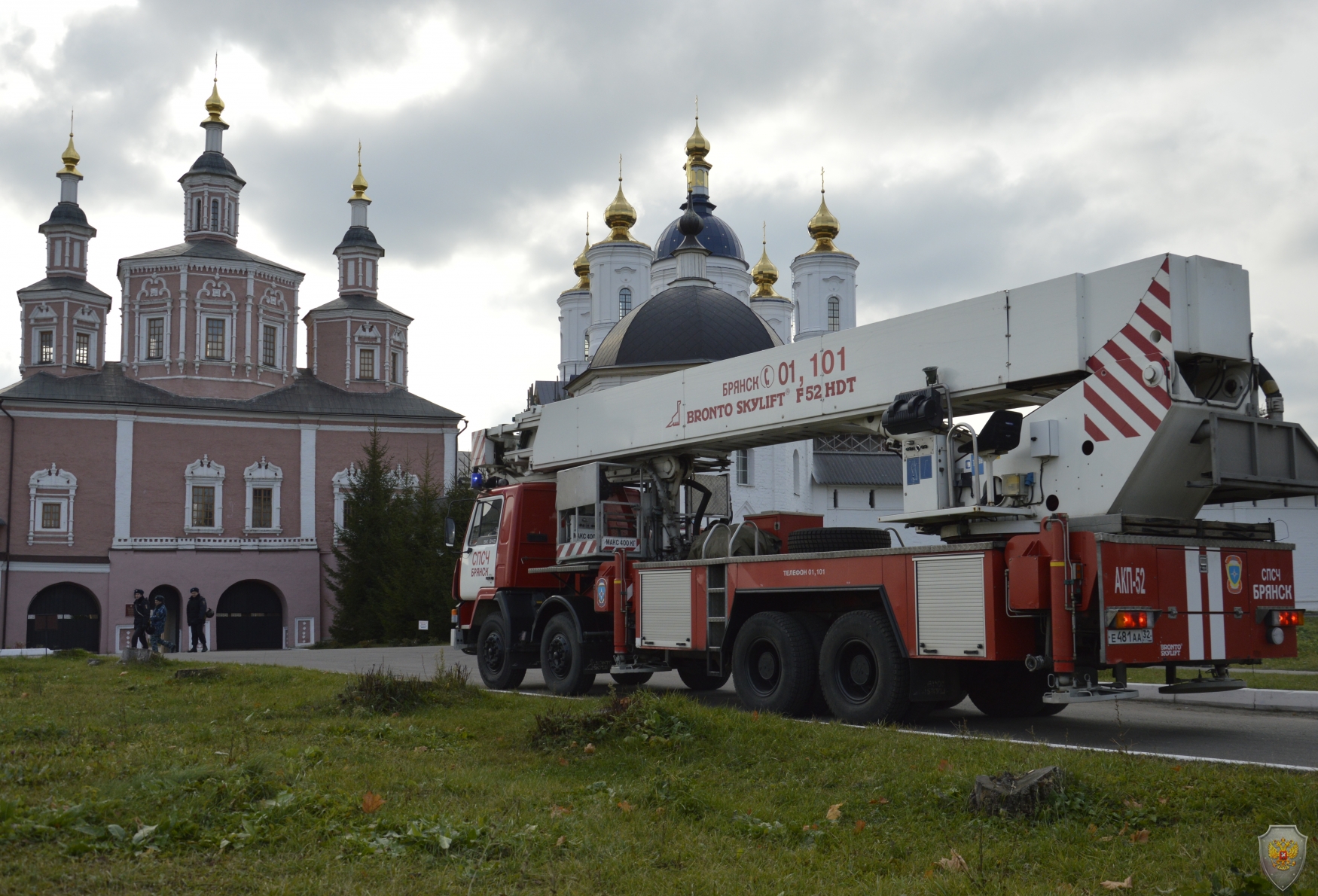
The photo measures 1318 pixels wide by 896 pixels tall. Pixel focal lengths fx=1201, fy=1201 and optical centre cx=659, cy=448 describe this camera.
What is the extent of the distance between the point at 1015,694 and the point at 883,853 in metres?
6.62

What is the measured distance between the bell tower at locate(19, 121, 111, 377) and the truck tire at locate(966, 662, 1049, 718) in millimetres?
50825

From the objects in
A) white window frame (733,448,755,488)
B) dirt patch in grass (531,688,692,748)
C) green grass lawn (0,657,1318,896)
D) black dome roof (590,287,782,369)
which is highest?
black dome roof (590,287,782,369)

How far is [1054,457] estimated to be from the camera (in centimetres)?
970

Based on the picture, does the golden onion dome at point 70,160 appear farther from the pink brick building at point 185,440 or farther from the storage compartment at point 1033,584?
the storage compartment at point 1033,584

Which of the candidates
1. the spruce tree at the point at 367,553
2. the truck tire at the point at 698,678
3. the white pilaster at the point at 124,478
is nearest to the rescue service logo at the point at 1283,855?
the truck tire at the point at 698,678

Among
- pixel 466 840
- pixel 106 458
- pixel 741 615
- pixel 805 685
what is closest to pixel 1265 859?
Answer: pixel 466 840

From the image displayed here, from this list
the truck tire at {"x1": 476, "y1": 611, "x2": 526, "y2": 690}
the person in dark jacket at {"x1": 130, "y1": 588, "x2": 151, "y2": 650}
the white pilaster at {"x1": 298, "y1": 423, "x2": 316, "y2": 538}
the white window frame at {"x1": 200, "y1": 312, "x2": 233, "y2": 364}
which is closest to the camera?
the truck tire at {"x1": 476, "y1": 611, "x2": 526, "y2": 690}

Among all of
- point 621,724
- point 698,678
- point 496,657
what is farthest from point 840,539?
point 496,657

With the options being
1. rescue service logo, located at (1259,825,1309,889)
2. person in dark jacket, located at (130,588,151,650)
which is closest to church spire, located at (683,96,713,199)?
person in dark jacket, located at (130,588,151,650)

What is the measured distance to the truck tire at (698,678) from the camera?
15.2m

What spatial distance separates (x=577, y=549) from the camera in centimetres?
1495

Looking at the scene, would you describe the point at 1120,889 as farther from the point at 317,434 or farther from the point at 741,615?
the point at 317,434

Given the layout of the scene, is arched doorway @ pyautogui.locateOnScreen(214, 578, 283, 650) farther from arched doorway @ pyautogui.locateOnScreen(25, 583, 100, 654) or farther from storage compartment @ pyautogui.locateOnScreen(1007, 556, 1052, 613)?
storage compartment @ pyautogui.locateOnScreen(1007, 556, 1052, 613)

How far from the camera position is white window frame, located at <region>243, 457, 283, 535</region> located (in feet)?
175
